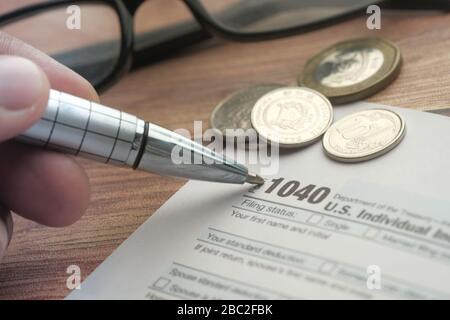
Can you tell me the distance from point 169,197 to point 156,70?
0.22m

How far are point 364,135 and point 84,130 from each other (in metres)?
0.20

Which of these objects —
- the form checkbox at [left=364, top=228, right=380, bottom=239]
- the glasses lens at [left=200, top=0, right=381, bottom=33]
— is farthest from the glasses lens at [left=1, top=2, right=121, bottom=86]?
the form checkbox at [left=364, top=228, right=380, bottom=239]

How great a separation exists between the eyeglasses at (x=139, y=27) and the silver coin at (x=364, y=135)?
6.6 inches

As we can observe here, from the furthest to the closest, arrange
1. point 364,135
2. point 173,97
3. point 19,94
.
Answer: point 173,97, point 364,135, point 19,94

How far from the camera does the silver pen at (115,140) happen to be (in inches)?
14.4

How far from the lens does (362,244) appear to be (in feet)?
1.18

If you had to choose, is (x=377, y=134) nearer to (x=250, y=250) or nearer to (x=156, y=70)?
(x=250, y=250)

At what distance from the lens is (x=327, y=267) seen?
0.35 metres

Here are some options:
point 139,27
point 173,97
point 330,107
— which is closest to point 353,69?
point 330,107

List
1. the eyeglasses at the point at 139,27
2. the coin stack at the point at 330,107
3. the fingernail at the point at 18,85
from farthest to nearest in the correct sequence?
the eyeglasses at the point at 139,27 → the coin stack at the point at 330,107 → the fingernail at the point at 18,85

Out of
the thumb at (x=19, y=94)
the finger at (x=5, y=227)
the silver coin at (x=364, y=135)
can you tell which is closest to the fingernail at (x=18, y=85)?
the thumb at (x=19, y=94)

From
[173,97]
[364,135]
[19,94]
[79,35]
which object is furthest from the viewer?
[79,35]

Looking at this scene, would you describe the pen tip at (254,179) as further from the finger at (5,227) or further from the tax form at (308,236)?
the finger at (5,227)

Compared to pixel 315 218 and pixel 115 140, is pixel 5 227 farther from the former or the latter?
pixel 315 218
